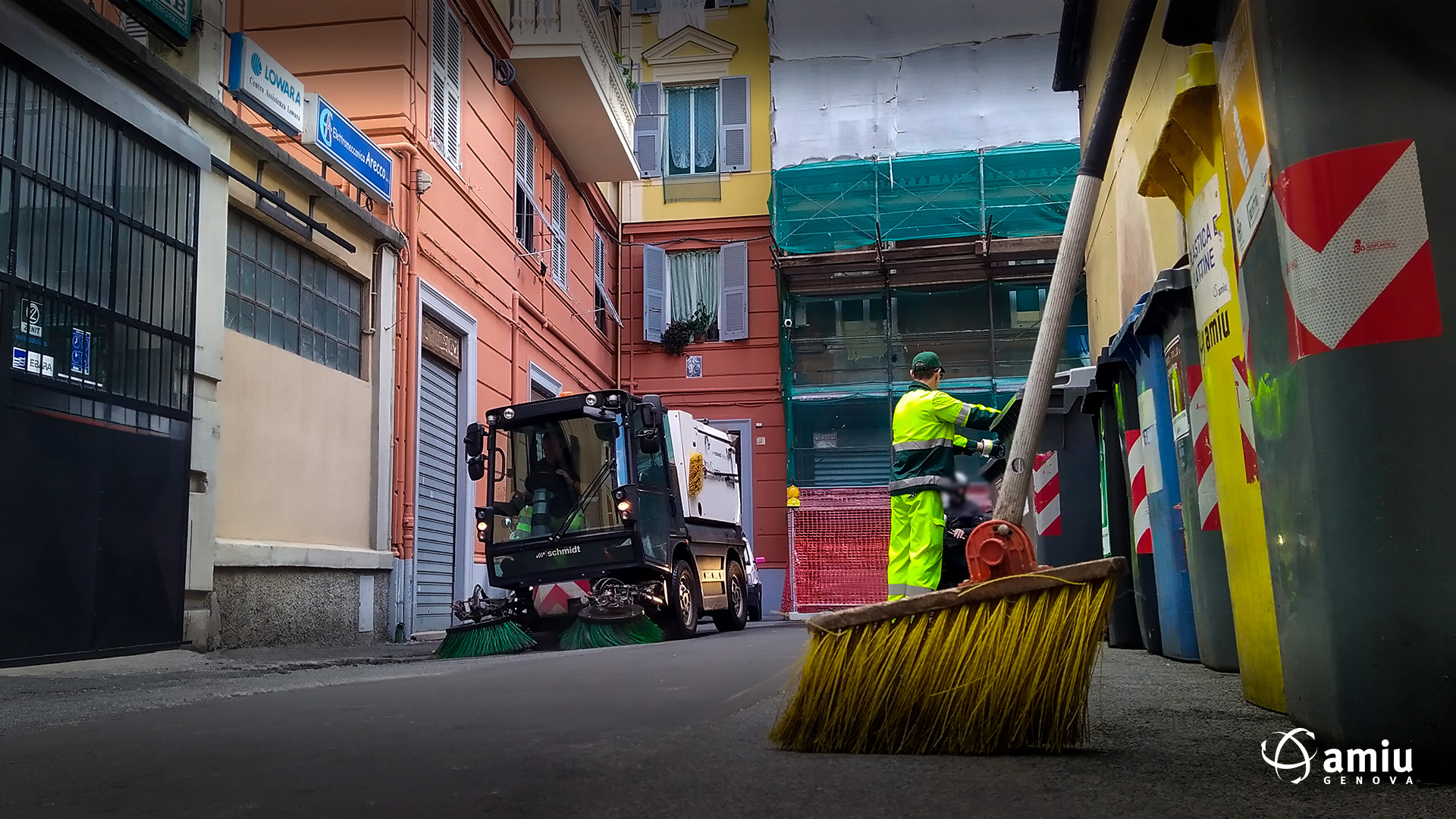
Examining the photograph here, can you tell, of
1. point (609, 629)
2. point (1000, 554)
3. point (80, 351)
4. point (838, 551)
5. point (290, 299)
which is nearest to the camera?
point (1000, 554)

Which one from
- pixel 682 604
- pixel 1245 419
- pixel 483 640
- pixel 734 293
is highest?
pixel 734 293

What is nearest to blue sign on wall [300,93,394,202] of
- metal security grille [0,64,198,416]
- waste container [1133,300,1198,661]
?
metal security grille [0,64,198,416]

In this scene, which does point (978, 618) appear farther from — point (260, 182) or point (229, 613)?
point (260, 182)

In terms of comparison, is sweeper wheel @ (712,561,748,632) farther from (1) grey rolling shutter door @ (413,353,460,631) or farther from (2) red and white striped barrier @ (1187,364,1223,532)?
(2) red and white striped barrier @ (1187,364,1223,532)

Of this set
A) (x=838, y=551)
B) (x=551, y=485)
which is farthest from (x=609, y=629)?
(x=838, y=551)

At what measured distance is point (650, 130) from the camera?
25.2 metres

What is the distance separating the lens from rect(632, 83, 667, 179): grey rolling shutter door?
25.2 metres

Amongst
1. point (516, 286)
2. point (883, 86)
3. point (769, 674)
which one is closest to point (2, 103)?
point (769, 674)

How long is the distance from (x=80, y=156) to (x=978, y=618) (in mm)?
7805

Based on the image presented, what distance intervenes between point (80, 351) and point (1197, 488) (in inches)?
283

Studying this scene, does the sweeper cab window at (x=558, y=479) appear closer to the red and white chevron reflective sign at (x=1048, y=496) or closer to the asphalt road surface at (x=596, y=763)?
the red and white chevron reflective sign at (x=1048, y=496)

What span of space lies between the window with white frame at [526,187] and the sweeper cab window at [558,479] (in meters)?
6.66

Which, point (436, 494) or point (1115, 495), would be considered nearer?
point (1115, 495)

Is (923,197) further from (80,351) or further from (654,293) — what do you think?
(80,351)
